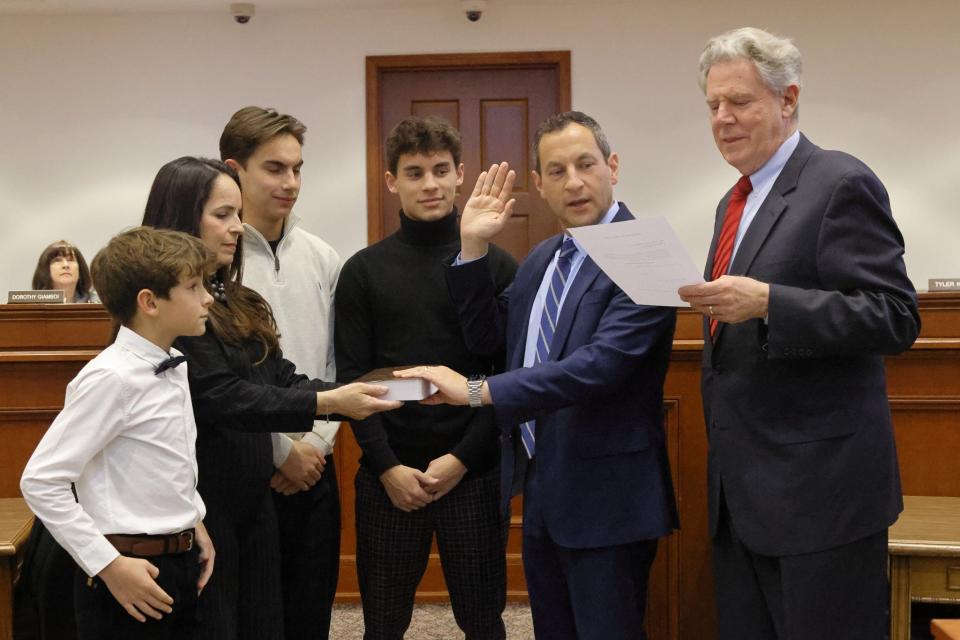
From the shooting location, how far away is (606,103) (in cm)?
584

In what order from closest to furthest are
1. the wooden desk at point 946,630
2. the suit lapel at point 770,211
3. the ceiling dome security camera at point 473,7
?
the wooden desk at point 946,630
the suit lapel at point 770,211
the ceiling dome security camera at point 473,7

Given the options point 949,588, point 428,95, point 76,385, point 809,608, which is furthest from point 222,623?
point 428,95

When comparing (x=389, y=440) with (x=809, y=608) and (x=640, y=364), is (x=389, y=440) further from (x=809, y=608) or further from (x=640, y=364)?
(x=809, y=608)

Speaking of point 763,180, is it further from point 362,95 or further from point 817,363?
point 362,95

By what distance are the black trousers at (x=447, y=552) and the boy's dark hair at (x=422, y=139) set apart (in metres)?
0.77

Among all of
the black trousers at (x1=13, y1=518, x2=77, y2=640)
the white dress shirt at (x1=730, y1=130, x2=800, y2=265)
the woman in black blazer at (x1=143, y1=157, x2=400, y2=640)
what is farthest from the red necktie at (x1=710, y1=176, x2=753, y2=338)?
the black trousers at (x1=13, y1=518, x2=77, y2=640)

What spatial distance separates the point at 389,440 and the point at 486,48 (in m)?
4.16

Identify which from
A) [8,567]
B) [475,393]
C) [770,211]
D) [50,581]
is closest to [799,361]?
[770,211]

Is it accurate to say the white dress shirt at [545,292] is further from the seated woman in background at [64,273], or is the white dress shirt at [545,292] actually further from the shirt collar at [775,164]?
the seated woman in background at [64,273]

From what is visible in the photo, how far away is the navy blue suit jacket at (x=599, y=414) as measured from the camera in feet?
5.94

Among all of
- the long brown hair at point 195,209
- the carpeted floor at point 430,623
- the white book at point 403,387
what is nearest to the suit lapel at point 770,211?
the white book at point 403,387

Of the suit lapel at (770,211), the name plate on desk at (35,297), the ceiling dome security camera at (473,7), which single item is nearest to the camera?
the suit lapel at (770,211)

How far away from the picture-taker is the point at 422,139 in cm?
220

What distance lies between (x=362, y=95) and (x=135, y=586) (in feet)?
15.6
